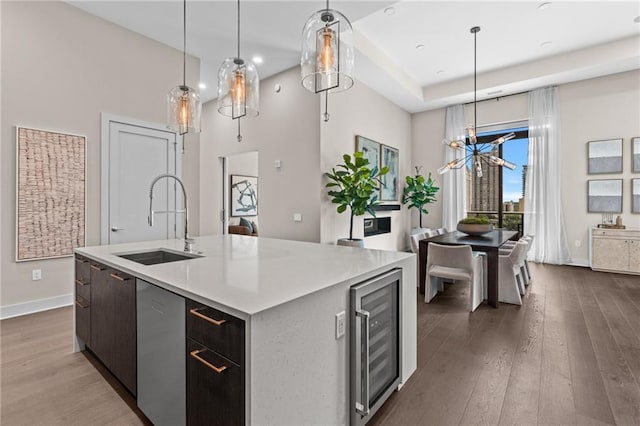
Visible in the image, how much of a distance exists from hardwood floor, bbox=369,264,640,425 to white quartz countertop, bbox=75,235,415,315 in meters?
0.86

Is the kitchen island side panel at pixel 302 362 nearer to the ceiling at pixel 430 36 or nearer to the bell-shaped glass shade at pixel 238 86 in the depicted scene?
the bell-shaped glass shade at pixel 238 86

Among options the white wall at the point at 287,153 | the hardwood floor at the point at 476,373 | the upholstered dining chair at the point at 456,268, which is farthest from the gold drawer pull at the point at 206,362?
the white wall at the point at 287,153

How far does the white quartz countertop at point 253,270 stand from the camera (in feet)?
3.87

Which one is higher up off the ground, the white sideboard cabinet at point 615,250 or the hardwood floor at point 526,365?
the white sideboard cabinet at point 615,250

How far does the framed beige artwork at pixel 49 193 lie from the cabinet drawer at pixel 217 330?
10.8ft

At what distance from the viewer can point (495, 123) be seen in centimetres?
658

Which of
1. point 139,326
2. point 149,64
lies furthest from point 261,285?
point 149,64

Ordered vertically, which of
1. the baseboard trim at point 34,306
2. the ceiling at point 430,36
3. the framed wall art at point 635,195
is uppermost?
the ceiling at point 430,36

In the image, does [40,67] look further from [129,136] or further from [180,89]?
[180,89]

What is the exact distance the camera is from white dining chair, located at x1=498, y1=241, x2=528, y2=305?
11.5 feet

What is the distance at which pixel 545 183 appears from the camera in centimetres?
596

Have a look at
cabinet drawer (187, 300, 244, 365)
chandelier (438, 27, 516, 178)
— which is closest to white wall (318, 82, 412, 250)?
chandelier (438, 27, 516, 178)

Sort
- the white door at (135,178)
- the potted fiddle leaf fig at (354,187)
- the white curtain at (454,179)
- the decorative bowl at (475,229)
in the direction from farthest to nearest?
the white curtain at (454,179) → the potted fiddle leaf fig at (354,187) → the decorative bowl at (475,229) → the white door at (135,178)

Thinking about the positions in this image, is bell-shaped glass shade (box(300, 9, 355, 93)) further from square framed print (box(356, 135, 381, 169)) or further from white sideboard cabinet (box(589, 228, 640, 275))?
white sideboard cabinet (box(589, 228, 640, 275))
